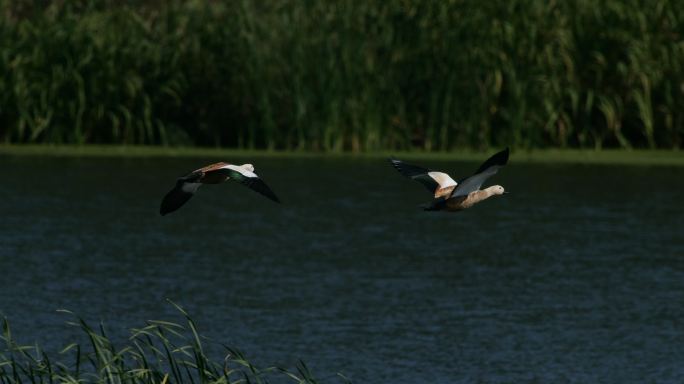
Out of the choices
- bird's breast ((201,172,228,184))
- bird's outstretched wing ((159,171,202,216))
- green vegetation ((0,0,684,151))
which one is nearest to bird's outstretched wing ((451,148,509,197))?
bird's breast ((201,172,228,184))

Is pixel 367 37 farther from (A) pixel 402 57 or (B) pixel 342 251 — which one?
(B) pixel 342 251

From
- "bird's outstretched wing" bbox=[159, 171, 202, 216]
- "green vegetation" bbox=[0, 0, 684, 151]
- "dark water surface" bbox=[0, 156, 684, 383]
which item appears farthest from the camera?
"green vegetation" bbox=[0, 0, 684, 151]

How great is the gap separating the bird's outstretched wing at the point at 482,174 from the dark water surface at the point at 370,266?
197 inches

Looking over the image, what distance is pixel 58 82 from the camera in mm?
24828

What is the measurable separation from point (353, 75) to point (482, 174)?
16.4m

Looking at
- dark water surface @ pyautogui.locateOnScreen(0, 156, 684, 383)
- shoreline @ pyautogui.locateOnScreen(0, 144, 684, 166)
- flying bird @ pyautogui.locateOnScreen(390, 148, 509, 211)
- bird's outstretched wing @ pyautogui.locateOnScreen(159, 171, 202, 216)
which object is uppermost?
flying bird @ pyautogui.locateOnScreen(390, 148, 509, 211)

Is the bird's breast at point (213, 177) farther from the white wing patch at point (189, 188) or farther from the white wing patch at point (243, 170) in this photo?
the white wing patch at point (189, 188)

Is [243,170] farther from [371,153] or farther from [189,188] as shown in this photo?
[371,153]

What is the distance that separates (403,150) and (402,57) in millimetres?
1186

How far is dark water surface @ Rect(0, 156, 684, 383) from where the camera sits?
45.1 feet

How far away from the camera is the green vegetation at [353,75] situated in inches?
948

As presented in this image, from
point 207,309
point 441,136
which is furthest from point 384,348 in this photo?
point 441,136

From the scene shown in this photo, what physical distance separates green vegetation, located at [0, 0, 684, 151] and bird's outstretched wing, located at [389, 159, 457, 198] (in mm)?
15630

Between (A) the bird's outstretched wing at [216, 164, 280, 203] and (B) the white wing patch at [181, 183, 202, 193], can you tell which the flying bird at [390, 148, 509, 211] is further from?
(B) the white wing patch at [181, 183, 202, 193]
